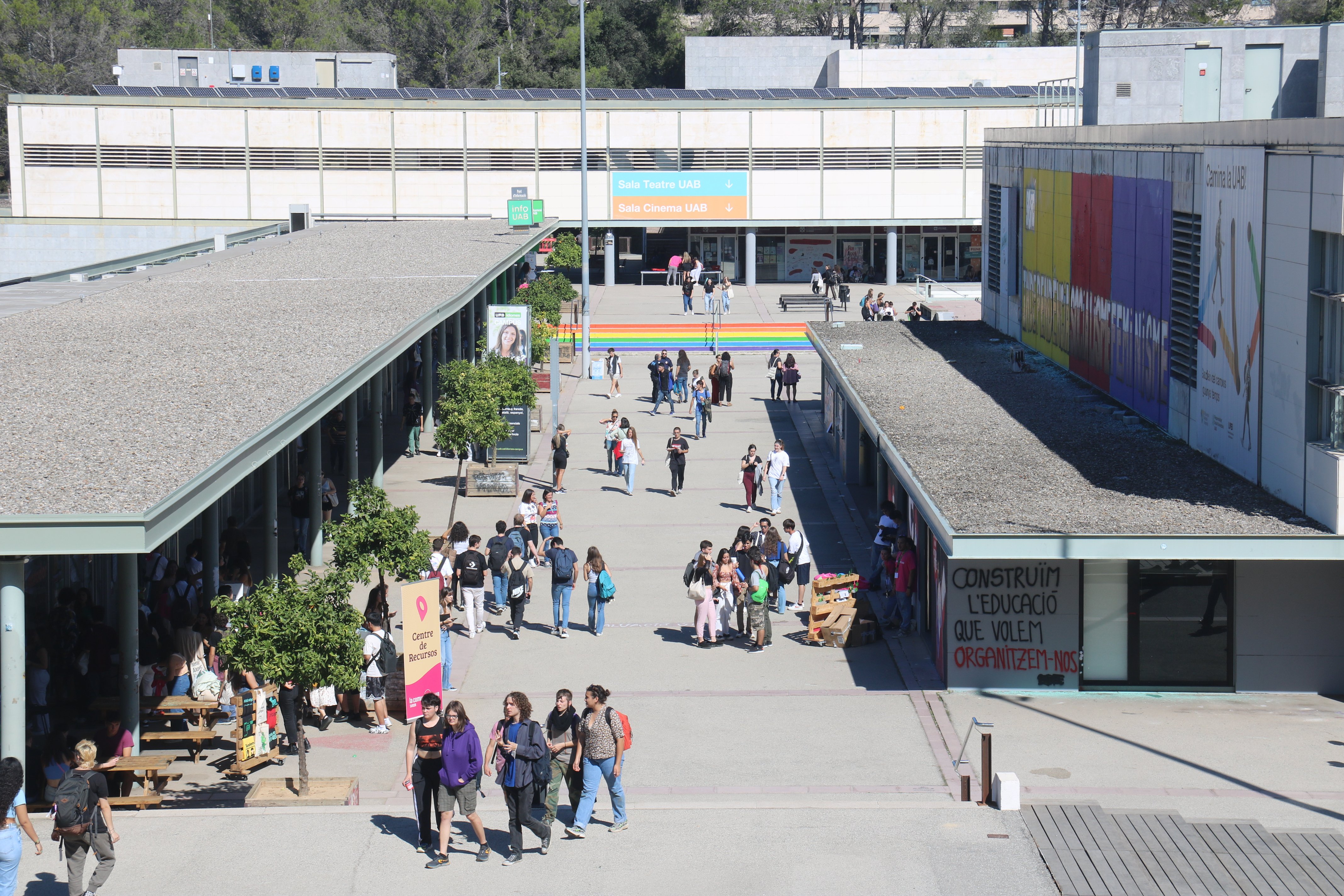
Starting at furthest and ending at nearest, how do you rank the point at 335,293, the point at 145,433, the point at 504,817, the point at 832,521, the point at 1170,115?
1. the point at 1170,115
2. the point at 335,293
3. the point at 832,521
4. the point at 145,433
5. the point at 504,817

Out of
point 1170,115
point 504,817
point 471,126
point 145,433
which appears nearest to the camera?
point 504,817

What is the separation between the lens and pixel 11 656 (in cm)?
1315

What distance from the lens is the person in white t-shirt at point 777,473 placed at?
2747 centimetres

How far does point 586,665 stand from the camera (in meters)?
19.1

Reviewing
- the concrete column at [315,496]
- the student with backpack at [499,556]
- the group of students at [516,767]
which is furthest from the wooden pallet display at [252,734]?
the concrete column at [315,496]

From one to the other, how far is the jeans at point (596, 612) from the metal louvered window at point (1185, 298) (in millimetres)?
9098

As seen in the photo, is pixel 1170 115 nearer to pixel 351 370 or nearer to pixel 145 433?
pixel 351 370

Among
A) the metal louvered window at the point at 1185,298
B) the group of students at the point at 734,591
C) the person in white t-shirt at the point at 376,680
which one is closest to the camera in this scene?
the person in white t-shirt at the point at 376,680

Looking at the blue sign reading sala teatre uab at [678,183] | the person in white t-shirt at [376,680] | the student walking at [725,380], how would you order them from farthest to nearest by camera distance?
the blue sign reading sala teatre uab at [678,183]
the student walking at [725,380]
the person in white t-shirt at [376,680]

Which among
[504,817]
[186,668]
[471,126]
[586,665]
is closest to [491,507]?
[586,665]

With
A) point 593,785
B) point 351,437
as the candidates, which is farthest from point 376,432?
point 593,785

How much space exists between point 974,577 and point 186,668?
9076 millimetres

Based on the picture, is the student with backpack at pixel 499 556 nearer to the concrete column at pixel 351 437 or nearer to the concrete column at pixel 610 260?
the concrete column at pixel 351 437

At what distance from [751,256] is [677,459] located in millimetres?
39653
